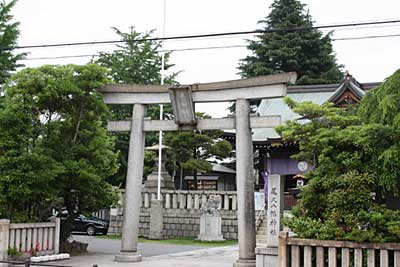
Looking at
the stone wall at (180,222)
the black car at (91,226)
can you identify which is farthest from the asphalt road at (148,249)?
the black car at (91,226)

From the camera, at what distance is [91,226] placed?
28.7 m

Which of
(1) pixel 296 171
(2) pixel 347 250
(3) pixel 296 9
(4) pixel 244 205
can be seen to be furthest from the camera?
(3) pixel 296 9

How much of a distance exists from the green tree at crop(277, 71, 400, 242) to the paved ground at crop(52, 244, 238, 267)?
4.77 meters

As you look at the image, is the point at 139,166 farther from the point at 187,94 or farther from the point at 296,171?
the point at 296,171

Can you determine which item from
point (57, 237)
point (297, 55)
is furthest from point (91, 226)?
point (297, 55)

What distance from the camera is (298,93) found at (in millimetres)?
32750

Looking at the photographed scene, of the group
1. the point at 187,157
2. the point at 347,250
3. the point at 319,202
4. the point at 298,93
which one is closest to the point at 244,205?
the point at 319,202

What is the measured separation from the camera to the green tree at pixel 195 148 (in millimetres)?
29362

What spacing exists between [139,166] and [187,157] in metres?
14.8

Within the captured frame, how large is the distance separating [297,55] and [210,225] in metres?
19.1

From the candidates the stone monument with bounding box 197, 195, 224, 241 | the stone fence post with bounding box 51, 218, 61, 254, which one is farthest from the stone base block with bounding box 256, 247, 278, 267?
the stone monument with bounding box 197, 195, 224, 241

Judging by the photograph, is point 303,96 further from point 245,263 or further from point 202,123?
point 245,263

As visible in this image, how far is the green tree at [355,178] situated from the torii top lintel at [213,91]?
2.48 m

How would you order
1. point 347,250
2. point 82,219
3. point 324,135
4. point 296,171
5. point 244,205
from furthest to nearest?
point 82,219
point 296,171
point 244,205
point 324,135
point 347,250
